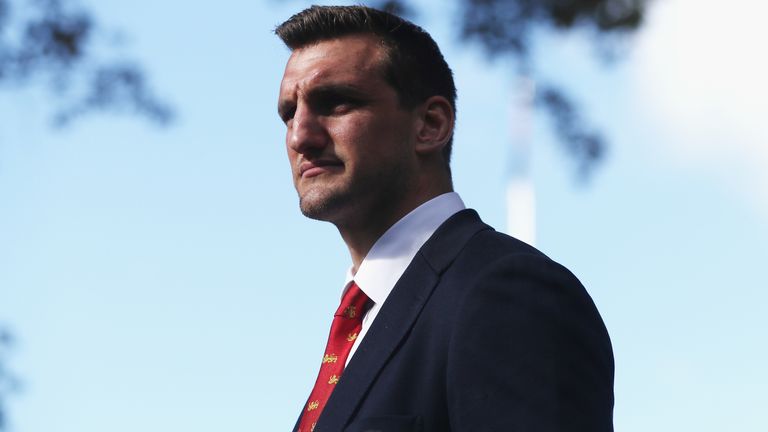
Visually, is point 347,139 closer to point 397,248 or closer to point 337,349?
point 397,248

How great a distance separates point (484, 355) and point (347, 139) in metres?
0.86

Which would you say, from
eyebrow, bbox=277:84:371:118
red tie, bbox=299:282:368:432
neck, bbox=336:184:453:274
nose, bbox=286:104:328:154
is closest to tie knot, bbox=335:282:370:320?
red tie, bbox=299:282:368:432

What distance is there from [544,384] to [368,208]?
877mm

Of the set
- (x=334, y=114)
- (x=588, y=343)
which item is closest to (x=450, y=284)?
(x=588, y=343)

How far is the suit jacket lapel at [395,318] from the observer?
2771 millimetres

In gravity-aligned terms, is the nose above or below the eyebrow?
below

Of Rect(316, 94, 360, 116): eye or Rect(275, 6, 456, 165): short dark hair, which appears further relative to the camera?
Rect(275, 6, 456, 165): short dark hair

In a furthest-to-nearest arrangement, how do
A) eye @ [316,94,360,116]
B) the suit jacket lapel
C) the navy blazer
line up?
eye @ [316,94,360,116]
the suit jacket lapel
the navy blazer

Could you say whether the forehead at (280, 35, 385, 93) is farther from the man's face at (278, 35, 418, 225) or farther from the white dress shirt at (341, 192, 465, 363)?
the white dress shirt at (341, 192, 465, 363)

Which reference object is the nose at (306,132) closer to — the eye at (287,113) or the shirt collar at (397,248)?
the eye at (287,113)

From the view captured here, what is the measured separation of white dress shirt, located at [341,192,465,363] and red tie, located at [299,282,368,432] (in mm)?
31

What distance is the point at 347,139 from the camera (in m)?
3.17

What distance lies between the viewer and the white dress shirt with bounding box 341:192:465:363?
3119 millimetres

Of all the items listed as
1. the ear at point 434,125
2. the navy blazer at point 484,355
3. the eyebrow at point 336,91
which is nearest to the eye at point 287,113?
the eyebrow at point 336,91
